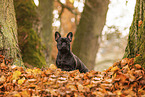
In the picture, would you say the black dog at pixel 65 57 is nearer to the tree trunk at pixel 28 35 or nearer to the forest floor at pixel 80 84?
the forest floor at pixel 80 84

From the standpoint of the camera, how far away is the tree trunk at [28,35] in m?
7.05

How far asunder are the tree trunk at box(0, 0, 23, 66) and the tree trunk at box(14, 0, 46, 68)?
1.56m

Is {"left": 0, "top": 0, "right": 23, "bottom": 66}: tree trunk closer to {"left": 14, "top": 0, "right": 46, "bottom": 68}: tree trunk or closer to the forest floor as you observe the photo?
the forest floor

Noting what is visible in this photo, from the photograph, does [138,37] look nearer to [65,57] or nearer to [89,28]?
[65,57]

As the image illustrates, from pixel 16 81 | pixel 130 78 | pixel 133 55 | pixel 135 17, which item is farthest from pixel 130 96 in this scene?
pixel 16 81

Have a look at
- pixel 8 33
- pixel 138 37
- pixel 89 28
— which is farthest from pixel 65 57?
pixel 89 28

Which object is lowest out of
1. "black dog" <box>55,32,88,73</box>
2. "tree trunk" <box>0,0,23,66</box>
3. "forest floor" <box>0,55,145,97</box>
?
"forest floor" <box>0,55,145,97</box>

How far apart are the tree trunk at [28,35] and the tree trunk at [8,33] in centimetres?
156

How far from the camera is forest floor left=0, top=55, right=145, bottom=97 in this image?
335cm

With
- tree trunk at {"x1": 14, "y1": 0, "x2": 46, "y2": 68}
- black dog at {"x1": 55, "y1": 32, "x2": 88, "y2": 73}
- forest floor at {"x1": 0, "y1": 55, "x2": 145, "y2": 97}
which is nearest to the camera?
forest floor at {"x1": 0, "y1": 55, "x2": 145, "y2": 97}

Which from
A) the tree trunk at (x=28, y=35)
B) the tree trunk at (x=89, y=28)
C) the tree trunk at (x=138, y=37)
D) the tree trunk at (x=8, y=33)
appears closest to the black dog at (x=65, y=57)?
the tree trunk at (x=8, y=33)

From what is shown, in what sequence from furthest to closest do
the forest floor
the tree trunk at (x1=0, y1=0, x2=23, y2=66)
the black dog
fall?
the black dog → the tree trunk at (x1=0, y1=0, x2=23, y2=66) → the forest floor

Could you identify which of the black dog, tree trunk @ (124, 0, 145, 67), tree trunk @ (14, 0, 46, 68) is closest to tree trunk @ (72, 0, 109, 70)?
tree trunk @ (14, 0, 46, 68)

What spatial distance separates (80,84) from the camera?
3.55m
